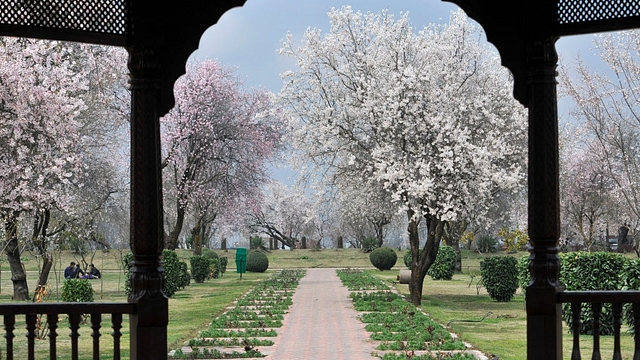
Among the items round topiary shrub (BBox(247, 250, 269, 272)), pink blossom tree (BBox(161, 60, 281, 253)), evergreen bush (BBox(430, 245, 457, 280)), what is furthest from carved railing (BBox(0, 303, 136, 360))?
round topiary shrub (BBox(247, 250, 269, 272))

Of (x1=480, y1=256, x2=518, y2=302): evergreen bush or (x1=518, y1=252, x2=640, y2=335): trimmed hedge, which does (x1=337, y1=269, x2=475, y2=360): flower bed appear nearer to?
(x1=518, y1=252, x2=640, y2=335): trimmed hedge

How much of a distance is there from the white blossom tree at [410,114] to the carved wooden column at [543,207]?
12084 millimetres

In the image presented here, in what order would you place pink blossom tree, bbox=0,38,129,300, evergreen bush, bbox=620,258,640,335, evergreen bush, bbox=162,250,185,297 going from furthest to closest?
evergreen bush, bbox=162,250,185,297 → pink blossom tree, bbox=0,38,129,300 → evergreen bush, bbox=620,258,640,335

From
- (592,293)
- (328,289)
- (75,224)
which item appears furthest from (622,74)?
(592,293)

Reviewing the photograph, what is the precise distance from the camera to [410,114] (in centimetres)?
1917

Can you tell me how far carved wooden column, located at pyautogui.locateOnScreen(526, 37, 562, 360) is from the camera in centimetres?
589

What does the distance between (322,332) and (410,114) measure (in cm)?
679

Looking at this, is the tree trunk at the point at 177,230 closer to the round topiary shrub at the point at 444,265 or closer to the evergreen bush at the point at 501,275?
the evergreen bush at the point at 501,275

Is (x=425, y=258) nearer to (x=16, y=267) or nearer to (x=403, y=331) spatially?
(x=403, y=331)

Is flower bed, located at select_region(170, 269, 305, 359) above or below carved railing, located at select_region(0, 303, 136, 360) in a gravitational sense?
below

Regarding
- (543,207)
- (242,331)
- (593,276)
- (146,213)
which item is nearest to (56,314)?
(146,213)

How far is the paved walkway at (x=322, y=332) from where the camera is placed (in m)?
11.5

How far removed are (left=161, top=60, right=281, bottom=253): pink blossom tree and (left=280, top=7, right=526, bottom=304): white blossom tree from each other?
6.51 m

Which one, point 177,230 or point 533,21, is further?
point 177,230
